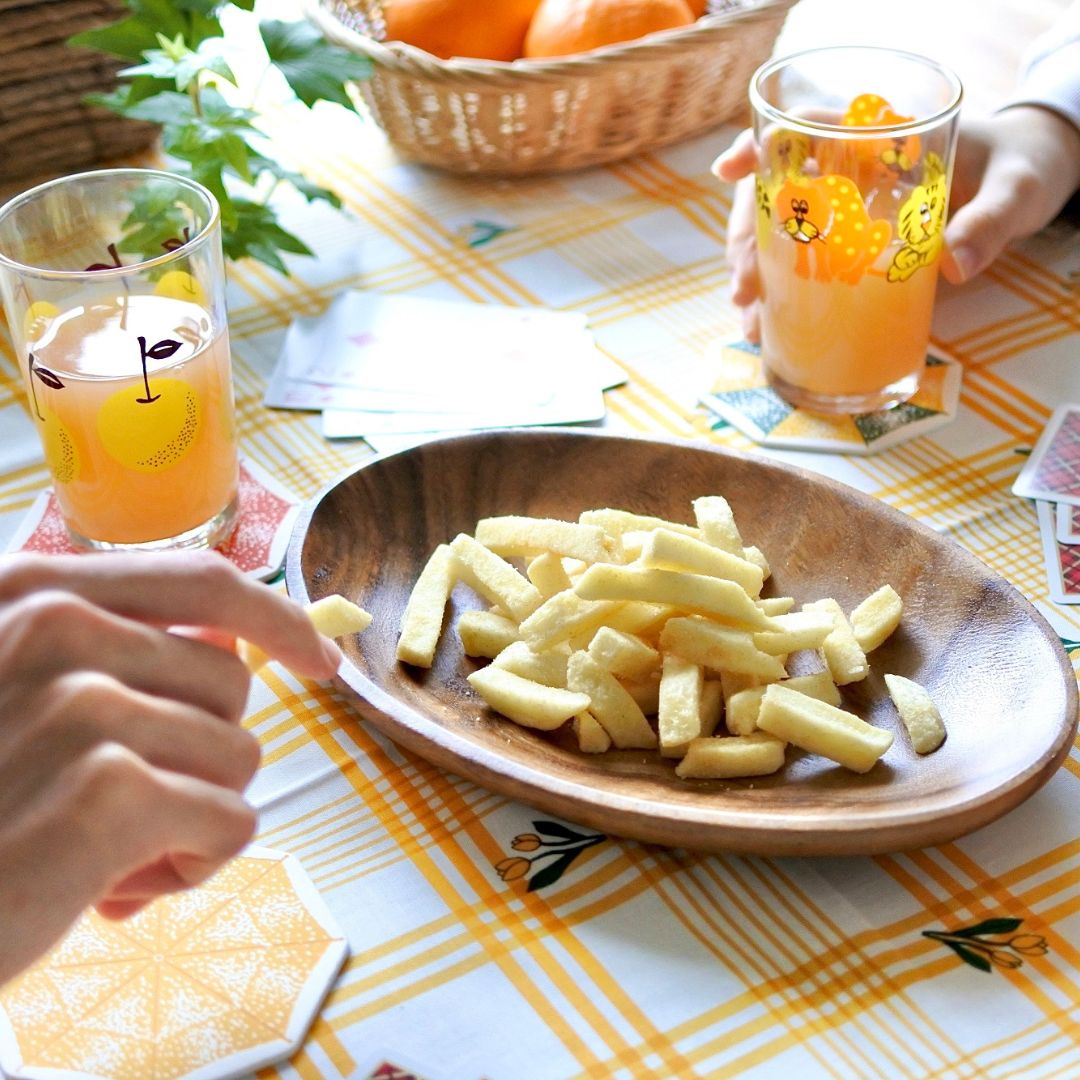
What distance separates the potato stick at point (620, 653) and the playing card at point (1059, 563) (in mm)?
377

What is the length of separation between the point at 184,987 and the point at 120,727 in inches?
7.9

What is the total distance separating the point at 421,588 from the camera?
100 cm

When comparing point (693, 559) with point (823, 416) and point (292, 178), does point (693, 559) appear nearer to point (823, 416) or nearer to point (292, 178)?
point (823, 416)

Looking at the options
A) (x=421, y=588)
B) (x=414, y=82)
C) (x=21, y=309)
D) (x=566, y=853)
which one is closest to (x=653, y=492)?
(x=421, y=588)

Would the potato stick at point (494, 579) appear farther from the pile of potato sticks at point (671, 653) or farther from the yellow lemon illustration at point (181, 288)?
the yellow lemon illustration at point (181, 288)

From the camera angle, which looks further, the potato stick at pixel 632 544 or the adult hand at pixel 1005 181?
the adult hand at pixel 1005 181

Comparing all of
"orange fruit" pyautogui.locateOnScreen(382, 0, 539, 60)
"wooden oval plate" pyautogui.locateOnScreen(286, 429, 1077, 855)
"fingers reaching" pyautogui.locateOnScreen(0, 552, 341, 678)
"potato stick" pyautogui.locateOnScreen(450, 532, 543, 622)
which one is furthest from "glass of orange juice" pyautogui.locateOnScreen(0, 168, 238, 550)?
"orange fruit" pyautogui.locateOnScreen(382, 0, 539, 60)

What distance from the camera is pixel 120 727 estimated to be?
2.13 ft

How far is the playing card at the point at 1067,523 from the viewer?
1129mm

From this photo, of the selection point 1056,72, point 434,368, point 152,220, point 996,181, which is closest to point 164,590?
point 152,220

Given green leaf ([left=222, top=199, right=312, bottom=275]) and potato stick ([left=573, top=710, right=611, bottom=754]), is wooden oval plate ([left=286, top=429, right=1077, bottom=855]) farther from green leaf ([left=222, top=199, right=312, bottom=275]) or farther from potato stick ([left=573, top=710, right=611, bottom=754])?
green leaf ([left=222, top=199, right=312, bottom=275])

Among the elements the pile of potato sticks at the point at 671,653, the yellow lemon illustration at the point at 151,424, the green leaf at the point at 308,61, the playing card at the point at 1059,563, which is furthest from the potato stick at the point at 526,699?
the green leaf at the point at 308,61

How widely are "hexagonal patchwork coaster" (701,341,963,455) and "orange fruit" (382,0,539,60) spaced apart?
51 centimetres

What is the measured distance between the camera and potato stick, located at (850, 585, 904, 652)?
3.13 feet
